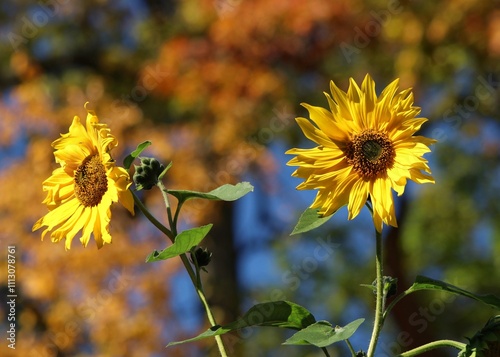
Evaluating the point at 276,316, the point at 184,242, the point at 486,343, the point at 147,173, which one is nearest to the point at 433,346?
the point at 486,343

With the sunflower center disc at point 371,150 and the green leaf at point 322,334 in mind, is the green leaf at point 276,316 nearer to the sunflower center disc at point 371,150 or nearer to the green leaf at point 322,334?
the green leaf at point 322,334

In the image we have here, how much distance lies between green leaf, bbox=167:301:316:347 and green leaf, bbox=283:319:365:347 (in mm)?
49

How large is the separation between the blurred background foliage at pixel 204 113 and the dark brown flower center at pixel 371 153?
9.57 ft

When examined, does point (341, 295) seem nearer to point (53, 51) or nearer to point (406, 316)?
point (406, 316)

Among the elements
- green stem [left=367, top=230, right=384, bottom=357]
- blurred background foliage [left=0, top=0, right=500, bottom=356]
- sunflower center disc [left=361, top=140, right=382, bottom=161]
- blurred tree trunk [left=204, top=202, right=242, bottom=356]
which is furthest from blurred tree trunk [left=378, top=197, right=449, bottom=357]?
green stem [left=367, top=230, right=384, bottom=357]

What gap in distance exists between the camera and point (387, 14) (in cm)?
569

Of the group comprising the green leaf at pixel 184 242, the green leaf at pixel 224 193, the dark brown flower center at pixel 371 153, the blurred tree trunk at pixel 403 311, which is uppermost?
the dark brown flower center at pixel 371 153

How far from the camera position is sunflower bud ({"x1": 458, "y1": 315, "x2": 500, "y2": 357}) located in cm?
70

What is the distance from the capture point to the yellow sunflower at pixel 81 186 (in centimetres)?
86

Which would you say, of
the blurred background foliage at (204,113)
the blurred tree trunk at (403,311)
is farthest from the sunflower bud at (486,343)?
the blurred tree trunk at (403,311)

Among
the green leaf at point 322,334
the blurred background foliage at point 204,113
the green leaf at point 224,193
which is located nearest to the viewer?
the green leaf at point 322,334

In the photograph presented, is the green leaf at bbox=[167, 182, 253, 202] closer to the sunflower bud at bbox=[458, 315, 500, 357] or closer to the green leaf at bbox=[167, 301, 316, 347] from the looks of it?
the green leaf at bbox=[167, 301, 316, 347]

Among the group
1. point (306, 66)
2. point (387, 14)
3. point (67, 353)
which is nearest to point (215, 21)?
point (306, 66)

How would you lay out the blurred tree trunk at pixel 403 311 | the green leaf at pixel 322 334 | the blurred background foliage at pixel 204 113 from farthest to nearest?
the blurred tree trunk at pixel 403 311
the blurred background foliage at pixel 204 113
the green leaf at pixel 322 334
